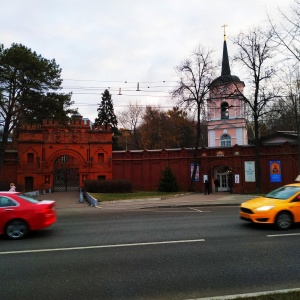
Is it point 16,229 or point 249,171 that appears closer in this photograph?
point 16,229

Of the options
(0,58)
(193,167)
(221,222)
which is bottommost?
(221,222)

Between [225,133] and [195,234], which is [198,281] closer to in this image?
[195,234]

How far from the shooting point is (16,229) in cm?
979

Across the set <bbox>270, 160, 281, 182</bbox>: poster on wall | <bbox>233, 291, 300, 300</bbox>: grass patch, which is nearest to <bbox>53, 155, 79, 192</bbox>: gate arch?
<bbox>270, 160, 281, 182</bbox>: poster on wall

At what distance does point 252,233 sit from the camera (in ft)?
33.0

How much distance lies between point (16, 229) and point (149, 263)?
5108 mm

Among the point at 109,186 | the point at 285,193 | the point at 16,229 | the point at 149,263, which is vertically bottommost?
the point at 149,263

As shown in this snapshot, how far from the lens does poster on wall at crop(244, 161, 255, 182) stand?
34.8 meters

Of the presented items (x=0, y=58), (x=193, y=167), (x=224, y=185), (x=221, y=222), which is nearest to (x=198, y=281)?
(x=221, y=222)

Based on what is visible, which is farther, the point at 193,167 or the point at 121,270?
the point at 193,167

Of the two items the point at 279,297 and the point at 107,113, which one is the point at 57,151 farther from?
the point at 279,297

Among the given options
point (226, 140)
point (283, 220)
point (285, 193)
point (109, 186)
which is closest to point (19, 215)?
point (283, 220)

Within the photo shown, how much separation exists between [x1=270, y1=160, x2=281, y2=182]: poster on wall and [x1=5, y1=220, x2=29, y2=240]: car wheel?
29.7m

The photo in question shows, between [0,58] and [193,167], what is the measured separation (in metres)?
23.7
